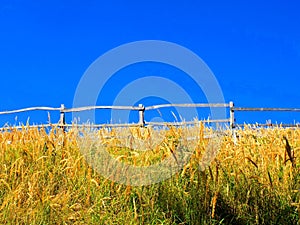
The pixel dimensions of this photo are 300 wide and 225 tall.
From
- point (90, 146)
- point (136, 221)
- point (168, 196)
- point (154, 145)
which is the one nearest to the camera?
point (136, 221)

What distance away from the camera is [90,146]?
14.8 ft

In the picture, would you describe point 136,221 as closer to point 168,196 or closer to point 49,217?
point 168,196

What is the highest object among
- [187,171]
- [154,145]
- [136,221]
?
[154,145]

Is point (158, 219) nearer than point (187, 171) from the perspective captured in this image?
Yes

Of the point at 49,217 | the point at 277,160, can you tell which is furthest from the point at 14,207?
the point at 277,160

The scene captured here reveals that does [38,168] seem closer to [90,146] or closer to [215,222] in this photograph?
[90,146]

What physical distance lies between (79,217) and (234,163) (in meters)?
1.57

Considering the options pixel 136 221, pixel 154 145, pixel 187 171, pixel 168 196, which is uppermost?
pixel 154 145

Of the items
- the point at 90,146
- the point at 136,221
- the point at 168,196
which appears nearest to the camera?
the point at 136,221

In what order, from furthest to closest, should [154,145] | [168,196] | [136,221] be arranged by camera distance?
[154,145] < [168,196] < [136,221]

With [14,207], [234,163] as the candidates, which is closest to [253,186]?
[234,163]

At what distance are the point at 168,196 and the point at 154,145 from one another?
0.68 meters

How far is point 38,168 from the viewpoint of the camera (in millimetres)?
4391

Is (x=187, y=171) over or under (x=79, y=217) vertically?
over
